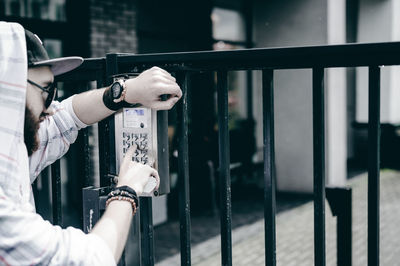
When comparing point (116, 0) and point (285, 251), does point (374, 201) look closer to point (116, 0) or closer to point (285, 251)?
point (285, 251)

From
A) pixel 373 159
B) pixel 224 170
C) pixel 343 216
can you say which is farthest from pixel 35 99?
pixel 343 216

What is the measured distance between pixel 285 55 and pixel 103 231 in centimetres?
80

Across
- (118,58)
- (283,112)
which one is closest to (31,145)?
(118,58)

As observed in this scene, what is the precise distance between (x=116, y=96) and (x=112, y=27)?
170 inches

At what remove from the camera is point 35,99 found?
1.52m

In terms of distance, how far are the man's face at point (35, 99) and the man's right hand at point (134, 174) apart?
0.31 m

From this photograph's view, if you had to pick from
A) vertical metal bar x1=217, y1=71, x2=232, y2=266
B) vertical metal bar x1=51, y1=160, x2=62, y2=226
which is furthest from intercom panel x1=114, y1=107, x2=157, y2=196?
vertical metal bar x1=51, y1=160, x2=62, y2=226

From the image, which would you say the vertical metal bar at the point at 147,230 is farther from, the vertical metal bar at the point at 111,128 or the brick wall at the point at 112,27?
the brick wall at the point at 112,27

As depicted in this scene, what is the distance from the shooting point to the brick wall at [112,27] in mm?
5703

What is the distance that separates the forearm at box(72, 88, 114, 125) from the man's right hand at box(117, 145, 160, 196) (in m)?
0.22

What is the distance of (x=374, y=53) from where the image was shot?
4.96 feet

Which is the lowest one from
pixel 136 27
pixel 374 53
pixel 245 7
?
pixel 374 53

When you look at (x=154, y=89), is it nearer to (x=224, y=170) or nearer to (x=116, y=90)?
(x=116, y=90)

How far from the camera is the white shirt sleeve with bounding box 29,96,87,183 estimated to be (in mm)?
1863
